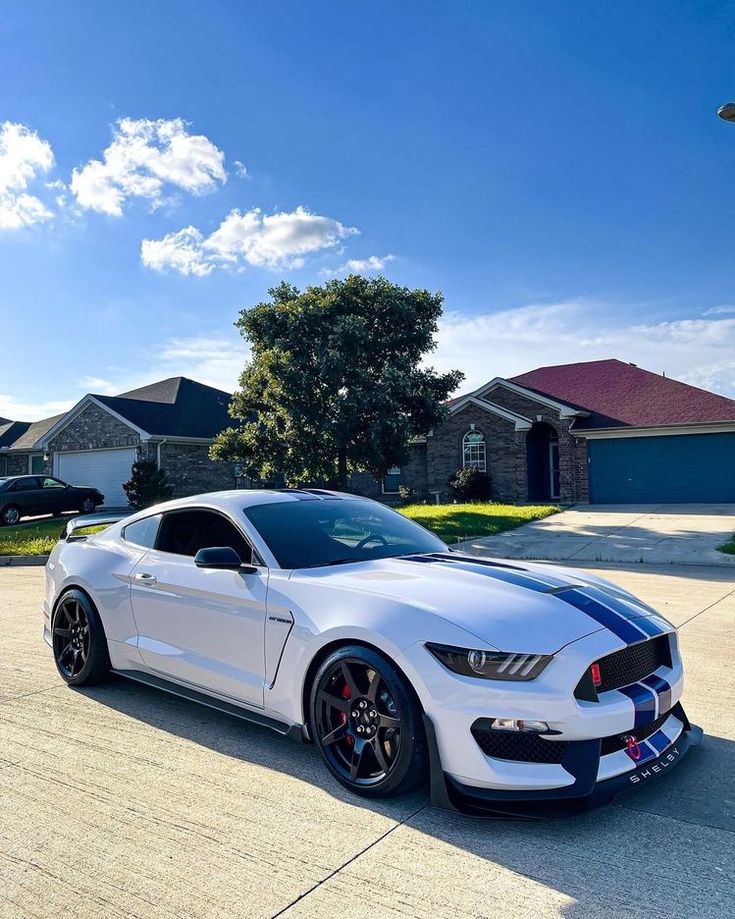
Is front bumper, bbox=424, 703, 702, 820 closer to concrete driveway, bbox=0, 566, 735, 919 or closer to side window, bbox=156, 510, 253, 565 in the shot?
concrete driveway, bbox=0, 566, 735, 919

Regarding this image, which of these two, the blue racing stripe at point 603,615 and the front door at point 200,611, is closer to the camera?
the blue racing stripe at point 603,615

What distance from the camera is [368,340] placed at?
20031mm

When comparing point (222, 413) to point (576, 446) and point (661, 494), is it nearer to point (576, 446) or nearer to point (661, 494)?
point (576, 446)

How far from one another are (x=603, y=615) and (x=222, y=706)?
2181 mm

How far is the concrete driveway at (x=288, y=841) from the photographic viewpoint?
265 centimetres

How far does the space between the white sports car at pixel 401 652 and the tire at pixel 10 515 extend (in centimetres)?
2178

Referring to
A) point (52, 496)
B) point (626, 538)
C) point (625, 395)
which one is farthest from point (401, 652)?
point (625, 395)

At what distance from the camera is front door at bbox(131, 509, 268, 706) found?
4008 millimetres

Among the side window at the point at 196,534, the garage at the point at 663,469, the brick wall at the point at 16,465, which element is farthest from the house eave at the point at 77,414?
the side window at the point at 196,534

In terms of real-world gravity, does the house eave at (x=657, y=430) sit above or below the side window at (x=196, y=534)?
above

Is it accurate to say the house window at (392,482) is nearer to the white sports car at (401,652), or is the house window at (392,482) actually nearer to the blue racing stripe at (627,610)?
the white sports car at (401,652)

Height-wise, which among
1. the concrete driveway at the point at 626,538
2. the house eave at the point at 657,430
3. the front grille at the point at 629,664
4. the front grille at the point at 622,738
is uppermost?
the house eave at the point at 657,430

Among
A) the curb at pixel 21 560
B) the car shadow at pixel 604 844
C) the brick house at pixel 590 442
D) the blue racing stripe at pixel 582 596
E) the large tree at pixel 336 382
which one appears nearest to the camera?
the car shadow at pixel 604 844

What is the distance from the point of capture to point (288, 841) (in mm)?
3096
